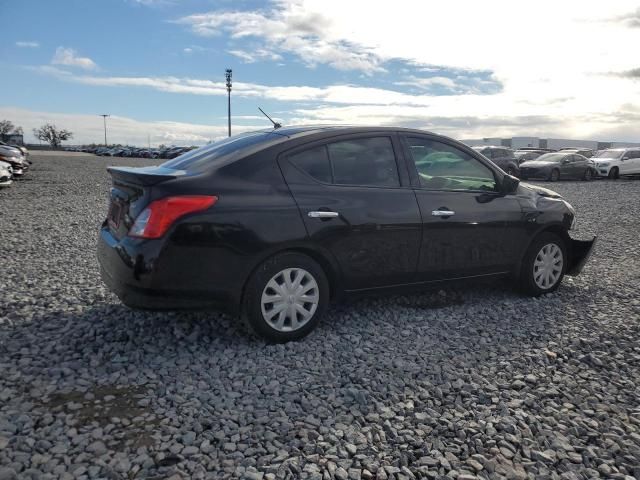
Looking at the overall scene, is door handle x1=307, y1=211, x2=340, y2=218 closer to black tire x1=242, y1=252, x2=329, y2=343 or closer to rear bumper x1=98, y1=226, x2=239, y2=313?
black tire x1=242, y1=252, x2=329, y2=343

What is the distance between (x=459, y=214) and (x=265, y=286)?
1.95 metres

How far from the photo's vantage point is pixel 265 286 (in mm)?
3709

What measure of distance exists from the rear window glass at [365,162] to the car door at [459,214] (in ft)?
0.64

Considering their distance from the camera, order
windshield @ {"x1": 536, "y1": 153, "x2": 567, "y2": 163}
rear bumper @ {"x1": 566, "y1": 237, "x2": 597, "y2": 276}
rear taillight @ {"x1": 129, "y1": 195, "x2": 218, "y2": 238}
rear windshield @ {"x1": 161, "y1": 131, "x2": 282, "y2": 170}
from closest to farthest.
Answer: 1. rear taillight @ {"x1": 129, "y1": 195, "x2": 218, "y2": 238}
2. rear windshield @ {"x1": 161, "y1": 131, "x2": 282, "y2": 170}
3. rear bumper @ {"x1": 566, "y1": 237, "x2": 597, "y2": 276}
4. windshield @ {"x1": 536, "y1": 153, "x2": 567, "y2": 163}

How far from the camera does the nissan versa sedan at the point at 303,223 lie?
3480 mm

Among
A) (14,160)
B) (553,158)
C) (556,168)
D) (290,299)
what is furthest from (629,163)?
(290,299)

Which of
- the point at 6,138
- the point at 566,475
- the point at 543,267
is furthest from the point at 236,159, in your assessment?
the point at 6,138

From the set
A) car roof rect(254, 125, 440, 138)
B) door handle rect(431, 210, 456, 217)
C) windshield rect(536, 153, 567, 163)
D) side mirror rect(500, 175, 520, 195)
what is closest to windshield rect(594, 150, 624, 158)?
windshield rect(536, 153, 567, 163)

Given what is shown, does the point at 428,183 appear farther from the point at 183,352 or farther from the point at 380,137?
the point at 183,352

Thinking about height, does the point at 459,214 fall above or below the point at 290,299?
above

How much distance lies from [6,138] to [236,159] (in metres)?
69.0

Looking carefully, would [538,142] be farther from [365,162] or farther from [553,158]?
[365,162]

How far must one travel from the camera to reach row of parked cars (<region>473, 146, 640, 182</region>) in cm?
2447

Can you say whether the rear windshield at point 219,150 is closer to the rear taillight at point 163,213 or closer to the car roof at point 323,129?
the car roof at point 323,129
